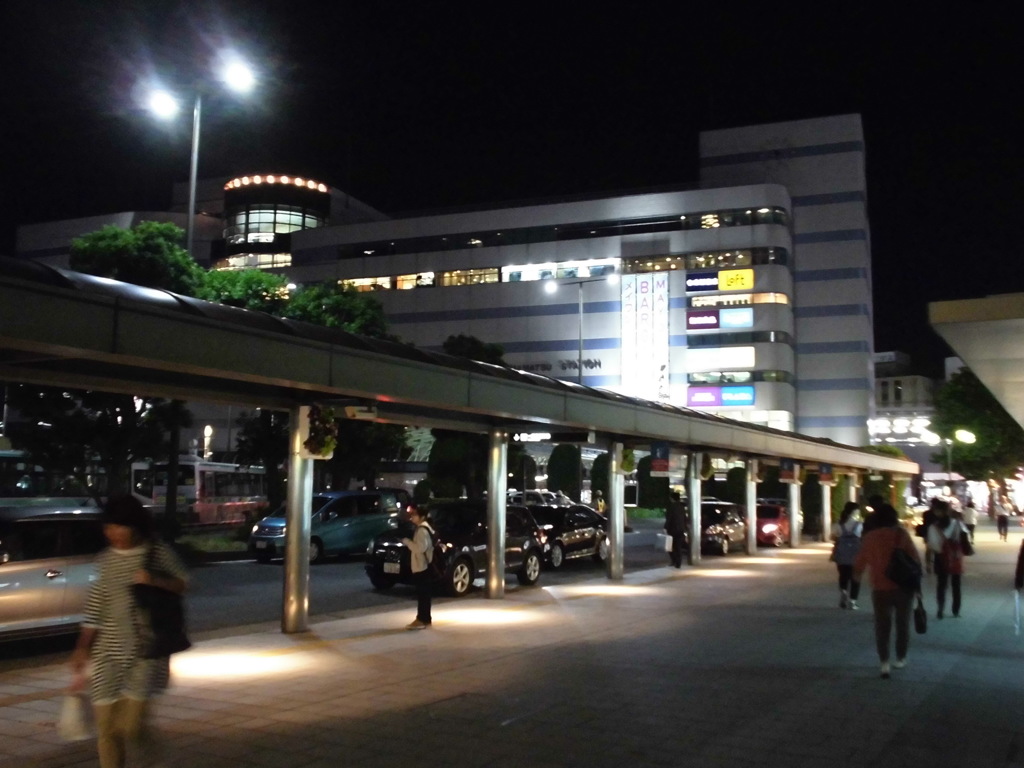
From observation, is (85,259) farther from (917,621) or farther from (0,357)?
(917,621)

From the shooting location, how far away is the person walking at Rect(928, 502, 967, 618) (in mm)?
15484

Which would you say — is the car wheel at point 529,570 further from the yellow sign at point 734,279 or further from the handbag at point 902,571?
the yellow sign at point 734,279

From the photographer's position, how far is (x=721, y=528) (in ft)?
102

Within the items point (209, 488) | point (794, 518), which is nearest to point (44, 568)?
point (209, 488)

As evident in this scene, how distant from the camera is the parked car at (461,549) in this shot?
18.5 meters

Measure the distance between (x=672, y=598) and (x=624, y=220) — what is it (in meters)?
58.1

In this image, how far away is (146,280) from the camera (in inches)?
1004

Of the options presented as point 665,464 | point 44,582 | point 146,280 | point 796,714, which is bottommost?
point 796,714

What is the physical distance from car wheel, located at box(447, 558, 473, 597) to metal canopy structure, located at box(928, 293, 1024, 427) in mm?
9134

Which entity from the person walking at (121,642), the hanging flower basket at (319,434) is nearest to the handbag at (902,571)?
the hanging flower basket at (319,434)

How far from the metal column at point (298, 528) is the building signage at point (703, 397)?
5846 cm

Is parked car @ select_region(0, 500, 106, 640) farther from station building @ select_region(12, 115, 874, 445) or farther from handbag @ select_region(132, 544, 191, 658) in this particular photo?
station building @ select_region(12, 115, 874, 445)

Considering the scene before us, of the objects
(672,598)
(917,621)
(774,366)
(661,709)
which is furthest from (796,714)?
(774,366)

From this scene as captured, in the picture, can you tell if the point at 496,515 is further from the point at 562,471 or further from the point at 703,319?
the point at 703,319
